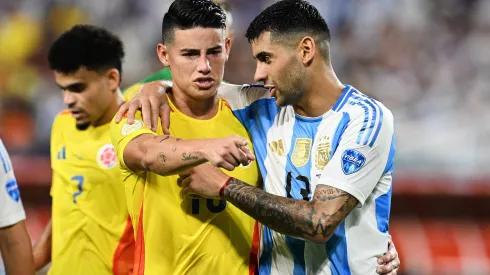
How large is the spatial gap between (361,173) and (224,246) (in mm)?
744

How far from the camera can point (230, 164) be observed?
291 centimetres

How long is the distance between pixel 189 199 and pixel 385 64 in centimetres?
623

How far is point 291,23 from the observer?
12.0ft

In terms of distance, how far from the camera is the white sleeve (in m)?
3.91

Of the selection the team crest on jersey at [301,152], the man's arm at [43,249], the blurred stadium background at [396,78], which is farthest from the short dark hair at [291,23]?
the blurred stadium background at [396,78]

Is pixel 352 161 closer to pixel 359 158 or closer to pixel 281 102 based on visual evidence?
pixel 359 158

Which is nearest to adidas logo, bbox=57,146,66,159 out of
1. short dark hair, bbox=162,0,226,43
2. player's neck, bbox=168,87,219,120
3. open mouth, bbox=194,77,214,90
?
player's neck, bbox=168,87,219,120

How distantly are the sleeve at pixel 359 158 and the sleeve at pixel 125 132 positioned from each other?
2.68ft

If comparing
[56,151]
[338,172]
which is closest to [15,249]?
[56,151]

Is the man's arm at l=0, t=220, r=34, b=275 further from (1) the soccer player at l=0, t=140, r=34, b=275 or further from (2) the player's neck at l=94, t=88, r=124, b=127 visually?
(2) the player's neck at l=94, t=88, r=124, b=127

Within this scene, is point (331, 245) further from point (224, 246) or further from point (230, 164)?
point (230, 164)

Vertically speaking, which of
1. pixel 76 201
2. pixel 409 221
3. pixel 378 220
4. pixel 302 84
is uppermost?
pixel 302 84

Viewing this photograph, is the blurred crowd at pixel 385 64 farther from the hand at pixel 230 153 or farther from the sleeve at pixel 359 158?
the hand at pixel 230 153

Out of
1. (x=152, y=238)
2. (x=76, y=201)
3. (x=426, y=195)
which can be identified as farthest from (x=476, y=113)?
(x=152, y=238)
